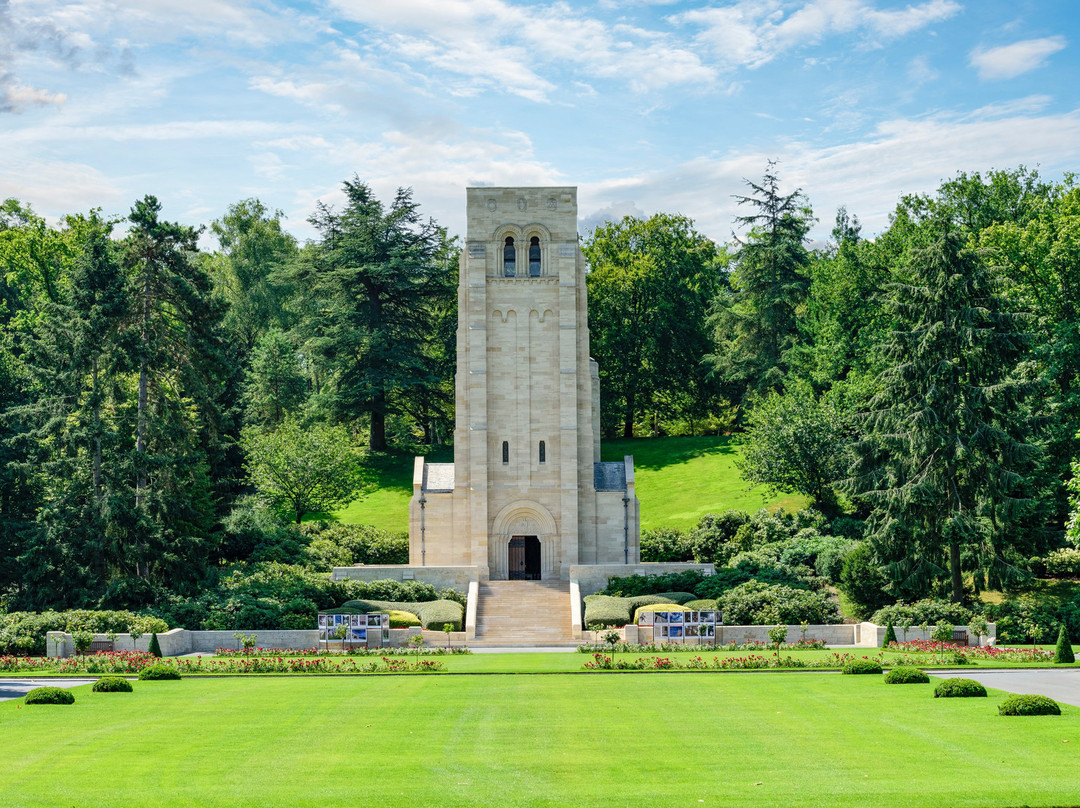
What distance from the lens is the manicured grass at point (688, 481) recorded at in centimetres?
5956

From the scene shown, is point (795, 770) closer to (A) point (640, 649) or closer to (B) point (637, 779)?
(B) point (637, 779)

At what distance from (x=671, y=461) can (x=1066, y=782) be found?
53963mm

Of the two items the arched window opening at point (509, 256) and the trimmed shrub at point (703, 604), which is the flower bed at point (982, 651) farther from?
the arched window opening at point (509, 256)

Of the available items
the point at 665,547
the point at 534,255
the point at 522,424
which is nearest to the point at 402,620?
the point at 522,424

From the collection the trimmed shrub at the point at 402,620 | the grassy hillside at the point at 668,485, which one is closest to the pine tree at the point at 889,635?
the trimmed shrub at the point at 402,620

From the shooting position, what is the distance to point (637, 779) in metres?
16.7

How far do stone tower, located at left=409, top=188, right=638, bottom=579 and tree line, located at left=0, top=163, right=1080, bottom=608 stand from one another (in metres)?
9.34

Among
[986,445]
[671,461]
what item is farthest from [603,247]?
[986,445]

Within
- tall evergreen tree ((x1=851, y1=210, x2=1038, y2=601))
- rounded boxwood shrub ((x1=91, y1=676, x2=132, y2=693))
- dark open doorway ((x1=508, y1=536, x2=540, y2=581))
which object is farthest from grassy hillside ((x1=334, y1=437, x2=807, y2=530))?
rounded boxwood shrub ((x1=91, y1=676, x2=132, y2=693))

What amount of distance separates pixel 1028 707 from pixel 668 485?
146 feet

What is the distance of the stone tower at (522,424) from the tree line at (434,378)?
368 inches

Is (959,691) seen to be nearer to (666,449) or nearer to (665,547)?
(665,547)

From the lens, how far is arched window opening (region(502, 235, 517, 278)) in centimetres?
5094

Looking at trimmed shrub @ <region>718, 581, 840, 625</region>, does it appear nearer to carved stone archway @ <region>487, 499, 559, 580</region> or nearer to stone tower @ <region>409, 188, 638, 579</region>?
stone tower @ <region>409, 188, 638, 579</region>
